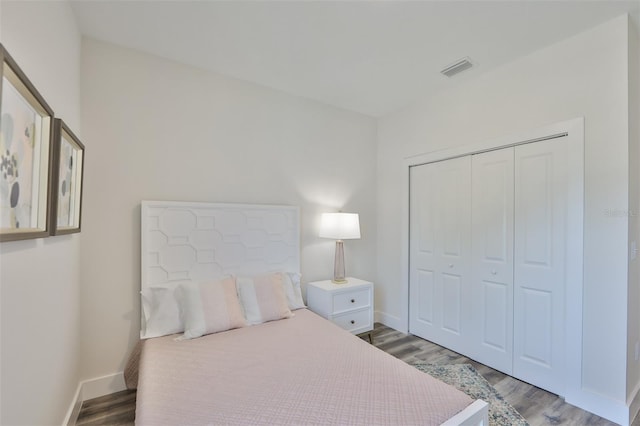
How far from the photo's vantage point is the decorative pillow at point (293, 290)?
2648 mm

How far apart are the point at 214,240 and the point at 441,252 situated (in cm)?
224

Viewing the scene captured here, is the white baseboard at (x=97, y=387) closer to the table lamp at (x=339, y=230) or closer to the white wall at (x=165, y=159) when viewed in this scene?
the white wall at (x=165, y=159)

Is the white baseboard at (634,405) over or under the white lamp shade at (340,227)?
under

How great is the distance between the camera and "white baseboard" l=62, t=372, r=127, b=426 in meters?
1.95

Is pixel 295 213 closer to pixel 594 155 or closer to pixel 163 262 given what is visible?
pixel 163 262

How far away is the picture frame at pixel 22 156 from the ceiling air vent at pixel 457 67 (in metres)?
2.74

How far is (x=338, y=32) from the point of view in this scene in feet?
6.81

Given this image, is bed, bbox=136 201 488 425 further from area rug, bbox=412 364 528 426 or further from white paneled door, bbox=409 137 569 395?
white paneled door, bbox=409 137 569 395

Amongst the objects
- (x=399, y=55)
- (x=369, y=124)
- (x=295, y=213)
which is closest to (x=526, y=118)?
(x=399, y=55)

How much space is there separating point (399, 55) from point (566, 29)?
1.14 meters

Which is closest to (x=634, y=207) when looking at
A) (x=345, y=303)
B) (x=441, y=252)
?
(x=441, y=252)

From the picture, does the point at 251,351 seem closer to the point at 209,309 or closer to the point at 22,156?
the point at 209,309

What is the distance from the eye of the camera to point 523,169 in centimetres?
239

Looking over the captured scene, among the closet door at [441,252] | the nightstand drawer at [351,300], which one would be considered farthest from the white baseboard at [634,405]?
the nightstand drawer at [351,300]
